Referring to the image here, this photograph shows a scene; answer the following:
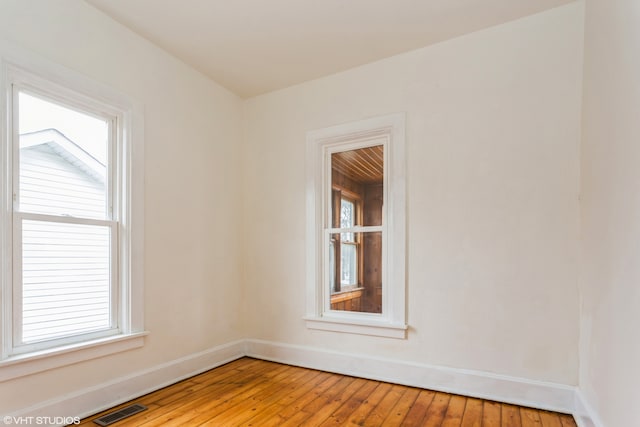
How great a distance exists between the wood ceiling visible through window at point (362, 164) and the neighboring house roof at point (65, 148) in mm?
2002

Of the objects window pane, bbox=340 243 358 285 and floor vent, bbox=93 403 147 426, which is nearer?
floor vent, bbox=93 403 147 426

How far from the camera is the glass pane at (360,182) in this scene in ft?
11.1

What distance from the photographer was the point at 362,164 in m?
3.53

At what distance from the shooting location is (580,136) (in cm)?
257

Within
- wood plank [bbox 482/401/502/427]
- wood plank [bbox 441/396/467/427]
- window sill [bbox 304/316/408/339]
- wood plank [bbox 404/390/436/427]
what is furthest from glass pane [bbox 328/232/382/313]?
wood plank [bbox 482/401/502/427]

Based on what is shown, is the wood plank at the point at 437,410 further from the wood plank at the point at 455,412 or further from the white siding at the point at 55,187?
the white siding at the point at 55,187

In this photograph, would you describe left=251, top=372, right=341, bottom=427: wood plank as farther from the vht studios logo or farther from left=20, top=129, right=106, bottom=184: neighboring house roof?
left=20, top=129, right=106, bottom=184: neighboring house roof

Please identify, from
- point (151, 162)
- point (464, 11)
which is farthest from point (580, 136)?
point (151, 162)

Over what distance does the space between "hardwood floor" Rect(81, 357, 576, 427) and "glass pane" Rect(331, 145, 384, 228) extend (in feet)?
4.64

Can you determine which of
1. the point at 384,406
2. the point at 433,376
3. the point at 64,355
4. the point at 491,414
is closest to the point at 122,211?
the point at 64,355

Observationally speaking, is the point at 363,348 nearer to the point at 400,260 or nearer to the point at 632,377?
the point at 400,260

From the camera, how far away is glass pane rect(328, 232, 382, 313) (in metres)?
3.34

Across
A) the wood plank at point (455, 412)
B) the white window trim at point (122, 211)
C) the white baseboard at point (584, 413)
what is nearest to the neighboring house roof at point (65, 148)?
the white window trim at point (122, 211)

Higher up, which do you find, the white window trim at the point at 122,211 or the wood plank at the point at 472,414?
the white window trim at the point at 122,211
